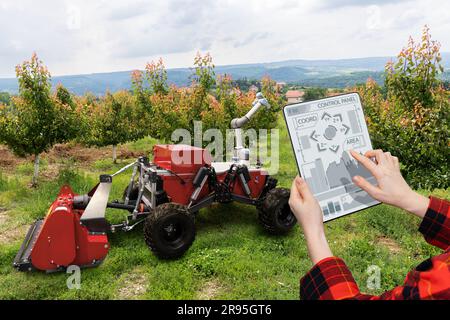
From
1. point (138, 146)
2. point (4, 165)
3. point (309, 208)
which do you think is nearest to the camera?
point (309, 208)

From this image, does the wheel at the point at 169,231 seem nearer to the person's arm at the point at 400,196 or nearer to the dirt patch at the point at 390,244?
the dirt patch at the point at 390,244

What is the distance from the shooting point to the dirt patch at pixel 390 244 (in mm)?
6371

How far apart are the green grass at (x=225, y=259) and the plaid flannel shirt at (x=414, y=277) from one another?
3.30 metres

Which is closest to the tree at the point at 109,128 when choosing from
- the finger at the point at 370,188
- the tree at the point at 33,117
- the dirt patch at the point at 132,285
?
the tree at the point at 33,117

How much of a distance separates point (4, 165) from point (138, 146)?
697 cm

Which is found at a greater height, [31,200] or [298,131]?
Result: [298,131]

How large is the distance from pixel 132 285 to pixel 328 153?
4.09m

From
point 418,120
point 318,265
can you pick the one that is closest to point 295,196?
point 318,265

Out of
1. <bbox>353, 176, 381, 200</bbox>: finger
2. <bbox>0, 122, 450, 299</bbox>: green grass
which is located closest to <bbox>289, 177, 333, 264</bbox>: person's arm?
<bbox>353, 176, 381, 200</bbox>: finger

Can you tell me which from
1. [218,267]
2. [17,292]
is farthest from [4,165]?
[218,267]

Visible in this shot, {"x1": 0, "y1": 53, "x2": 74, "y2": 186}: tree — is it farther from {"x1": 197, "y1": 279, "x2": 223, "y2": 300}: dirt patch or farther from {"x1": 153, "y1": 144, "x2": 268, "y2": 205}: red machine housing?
{"x1": 197, "y1": 279, "x2": 223, "y2": 300}: dirt patch

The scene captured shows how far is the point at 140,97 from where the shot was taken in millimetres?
17250

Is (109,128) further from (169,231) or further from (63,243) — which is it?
(63,243)
